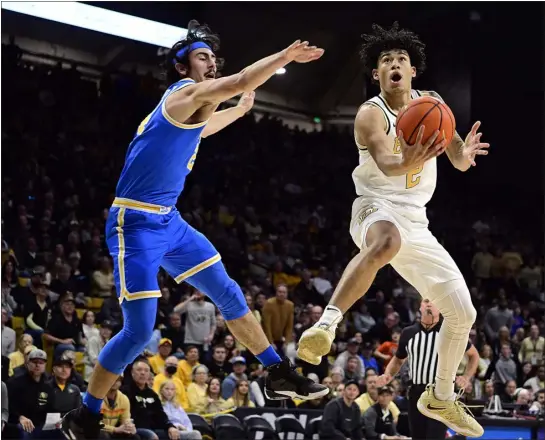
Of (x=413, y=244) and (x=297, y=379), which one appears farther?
(x=297, y=379)

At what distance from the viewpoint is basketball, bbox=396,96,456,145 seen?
5133 mm

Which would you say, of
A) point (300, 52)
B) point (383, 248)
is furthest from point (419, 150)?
point (300, 52)

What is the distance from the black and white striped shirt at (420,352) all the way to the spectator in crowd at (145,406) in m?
2.62

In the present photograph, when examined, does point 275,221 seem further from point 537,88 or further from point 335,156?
point 537,88

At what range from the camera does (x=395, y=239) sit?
17.7ft

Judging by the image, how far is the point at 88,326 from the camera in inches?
446

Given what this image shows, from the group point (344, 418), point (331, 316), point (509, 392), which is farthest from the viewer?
point (509, 392)

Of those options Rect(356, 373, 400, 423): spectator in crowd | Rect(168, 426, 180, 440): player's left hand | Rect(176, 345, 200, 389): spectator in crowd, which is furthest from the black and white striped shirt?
Rect(176, 345, 200, 389): spectator in crowd

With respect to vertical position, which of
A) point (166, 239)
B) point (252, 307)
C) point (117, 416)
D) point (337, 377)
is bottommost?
point (117, 416)

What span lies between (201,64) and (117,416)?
502 cm

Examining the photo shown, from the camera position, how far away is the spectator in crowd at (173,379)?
10.7 m

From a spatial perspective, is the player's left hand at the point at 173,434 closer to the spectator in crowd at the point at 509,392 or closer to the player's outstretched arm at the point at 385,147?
the player's outstretched arm at the point at 385,147

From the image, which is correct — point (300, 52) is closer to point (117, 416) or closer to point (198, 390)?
point (117, 416)

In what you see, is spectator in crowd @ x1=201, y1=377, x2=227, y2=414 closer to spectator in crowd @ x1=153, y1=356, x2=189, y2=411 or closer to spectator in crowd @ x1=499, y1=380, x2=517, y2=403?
spectator in crowd @ x1=153, y1=356, x2=189, y2=411
